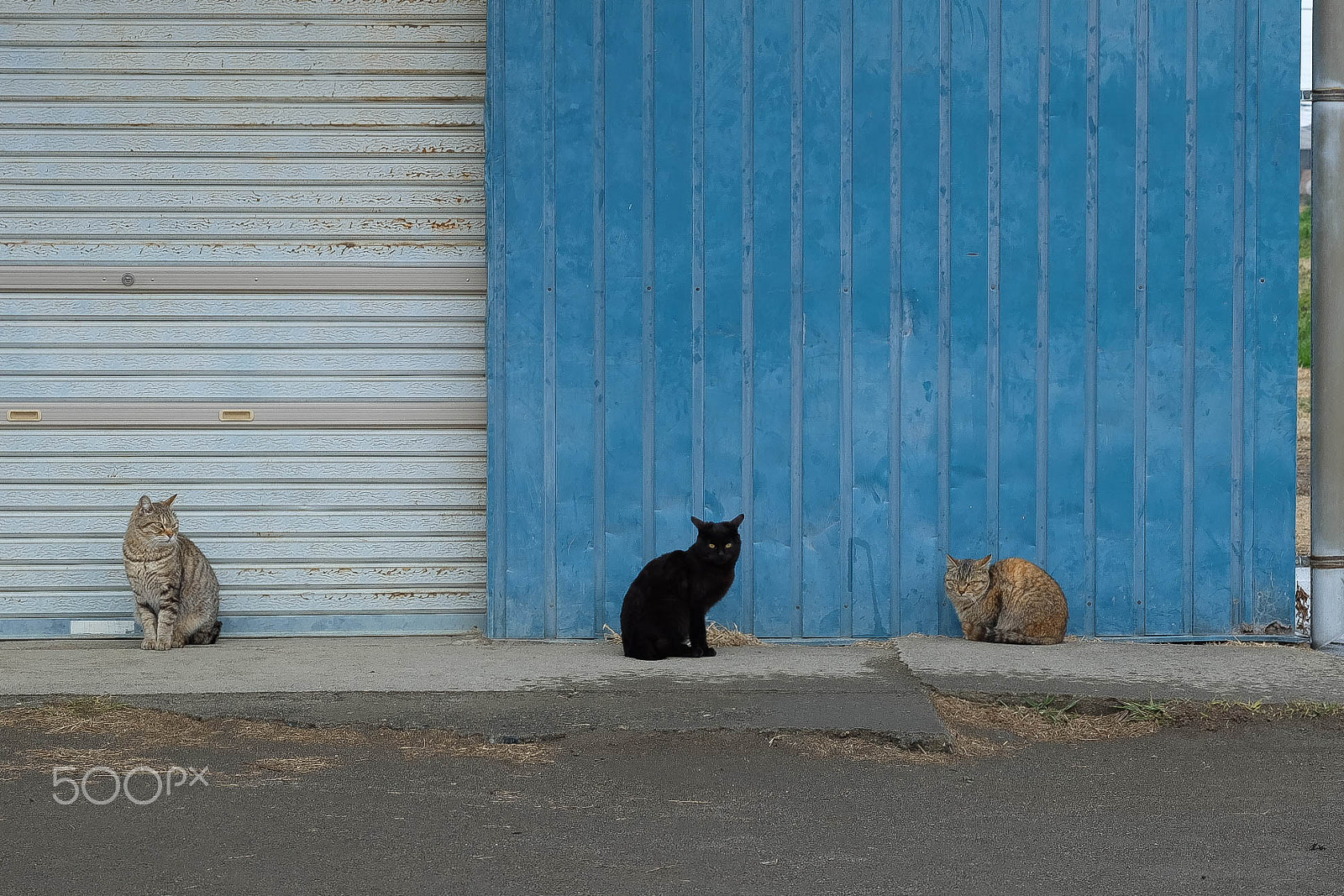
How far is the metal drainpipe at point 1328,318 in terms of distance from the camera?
230 inches

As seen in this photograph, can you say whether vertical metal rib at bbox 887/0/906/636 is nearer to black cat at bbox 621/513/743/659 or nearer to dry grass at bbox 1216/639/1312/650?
black cat at bbox 621/513/743/659

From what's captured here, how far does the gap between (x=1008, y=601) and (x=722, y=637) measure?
1.31m

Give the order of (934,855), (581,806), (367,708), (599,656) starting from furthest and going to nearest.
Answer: (599,656), (367,708), (581,806), (934,855)

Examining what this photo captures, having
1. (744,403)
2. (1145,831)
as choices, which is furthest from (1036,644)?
(1145,831)

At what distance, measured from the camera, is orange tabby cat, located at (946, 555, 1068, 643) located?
575 cm

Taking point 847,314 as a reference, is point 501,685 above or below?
below

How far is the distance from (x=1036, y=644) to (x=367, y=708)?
2.97 meters

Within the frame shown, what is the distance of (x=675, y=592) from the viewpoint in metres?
5.50

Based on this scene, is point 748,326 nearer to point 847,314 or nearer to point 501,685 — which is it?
point 847,314

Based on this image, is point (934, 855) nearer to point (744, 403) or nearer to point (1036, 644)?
point (1036, 644)

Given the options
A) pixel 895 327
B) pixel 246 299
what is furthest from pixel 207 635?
pixel 895 327

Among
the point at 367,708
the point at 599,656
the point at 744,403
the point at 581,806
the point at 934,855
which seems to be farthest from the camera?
the point at 744,403

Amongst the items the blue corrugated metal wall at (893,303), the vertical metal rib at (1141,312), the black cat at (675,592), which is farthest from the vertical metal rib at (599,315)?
the vertical metal rib at (1141,312)

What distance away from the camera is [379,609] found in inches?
247
